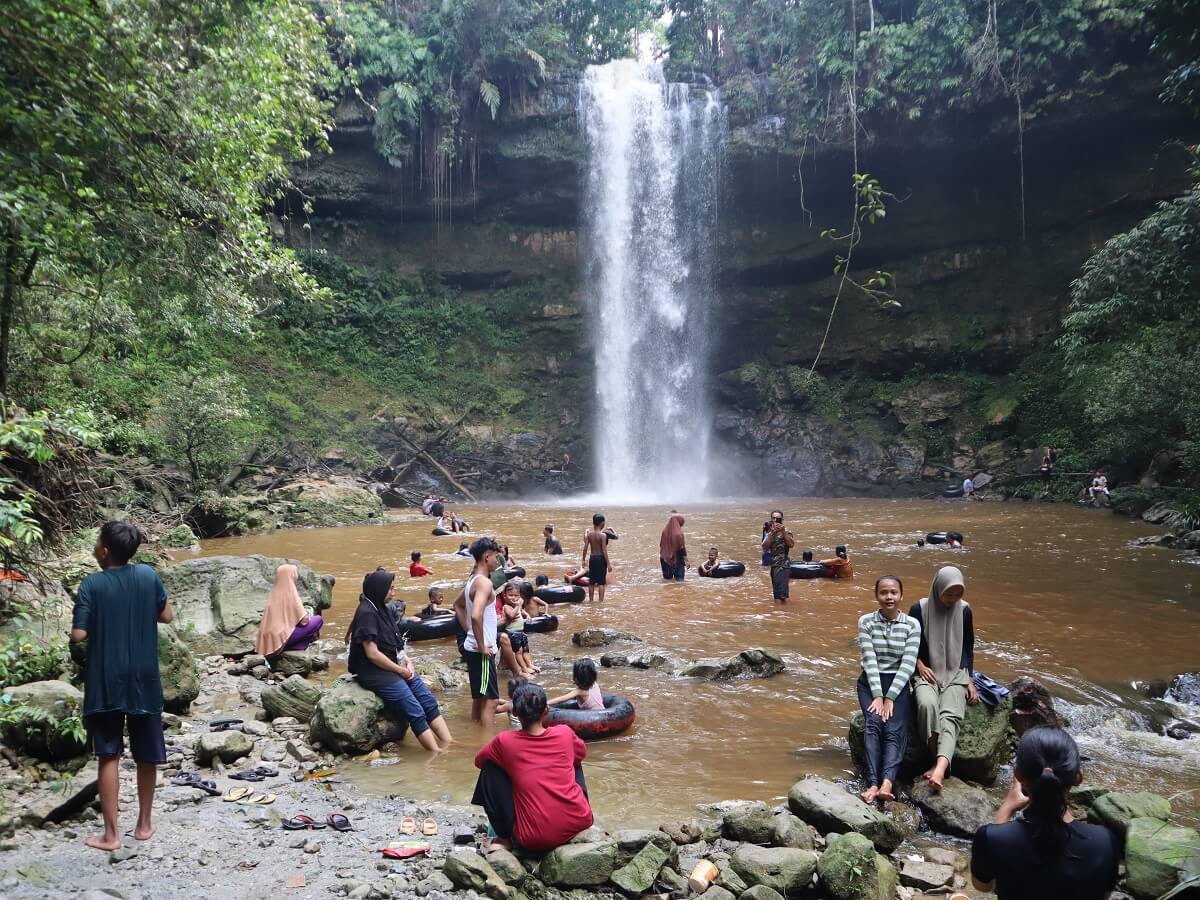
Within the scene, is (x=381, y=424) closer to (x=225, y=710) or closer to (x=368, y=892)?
(x=225, y=710)

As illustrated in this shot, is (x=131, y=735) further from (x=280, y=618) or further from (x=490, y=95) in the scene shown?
(x=490, y=95)

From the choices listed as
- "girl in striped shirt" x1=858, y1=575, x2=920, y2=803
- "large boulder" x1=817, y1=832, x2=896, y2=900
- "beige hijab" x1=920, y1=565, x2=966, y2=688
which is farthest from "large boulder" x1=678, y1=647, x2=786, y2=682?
"large boulder" x1=817, y1=832, x2=896, y2=900

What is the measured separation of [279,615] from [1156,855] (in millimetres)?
6852

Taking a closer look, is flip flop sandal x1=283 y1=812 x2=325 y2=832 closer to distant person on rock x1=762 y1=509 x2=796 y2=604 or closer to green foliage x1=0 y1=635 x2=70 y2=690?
green foliage x1=0 y1=635 x2=70 y2=690

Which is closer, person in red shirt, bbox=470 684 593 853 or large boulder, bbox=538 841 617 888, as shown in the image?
large boulder, bbox=538 841 617 888

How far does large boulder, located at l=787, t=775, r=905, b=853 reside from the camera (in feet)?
14.0

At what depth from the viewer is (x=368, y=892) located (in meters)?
3.54

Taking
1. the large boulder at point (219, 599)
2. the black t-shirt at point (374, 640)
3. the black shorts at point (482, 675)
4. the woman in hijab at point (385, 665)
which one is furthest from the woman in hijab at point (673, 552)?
the black t-shirt at point (374, 640)

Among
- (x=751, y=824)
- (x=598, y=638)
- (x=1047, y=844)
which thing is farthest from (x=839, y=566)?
(x=1047, y=844)

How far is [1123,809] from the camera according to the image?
13.8 ft

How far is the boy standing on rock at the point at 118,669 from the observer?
380 centimetres

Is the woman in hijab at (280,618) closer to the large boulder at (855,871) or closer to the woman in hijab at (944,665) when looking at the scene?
the large boulder at (855,871)

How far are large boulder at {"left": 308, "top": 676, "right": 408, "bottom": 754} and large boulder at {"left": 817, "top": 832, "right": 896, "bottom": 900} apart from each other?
317 centimetres

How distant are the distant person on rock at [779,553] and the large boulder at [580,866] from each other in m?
7.24
